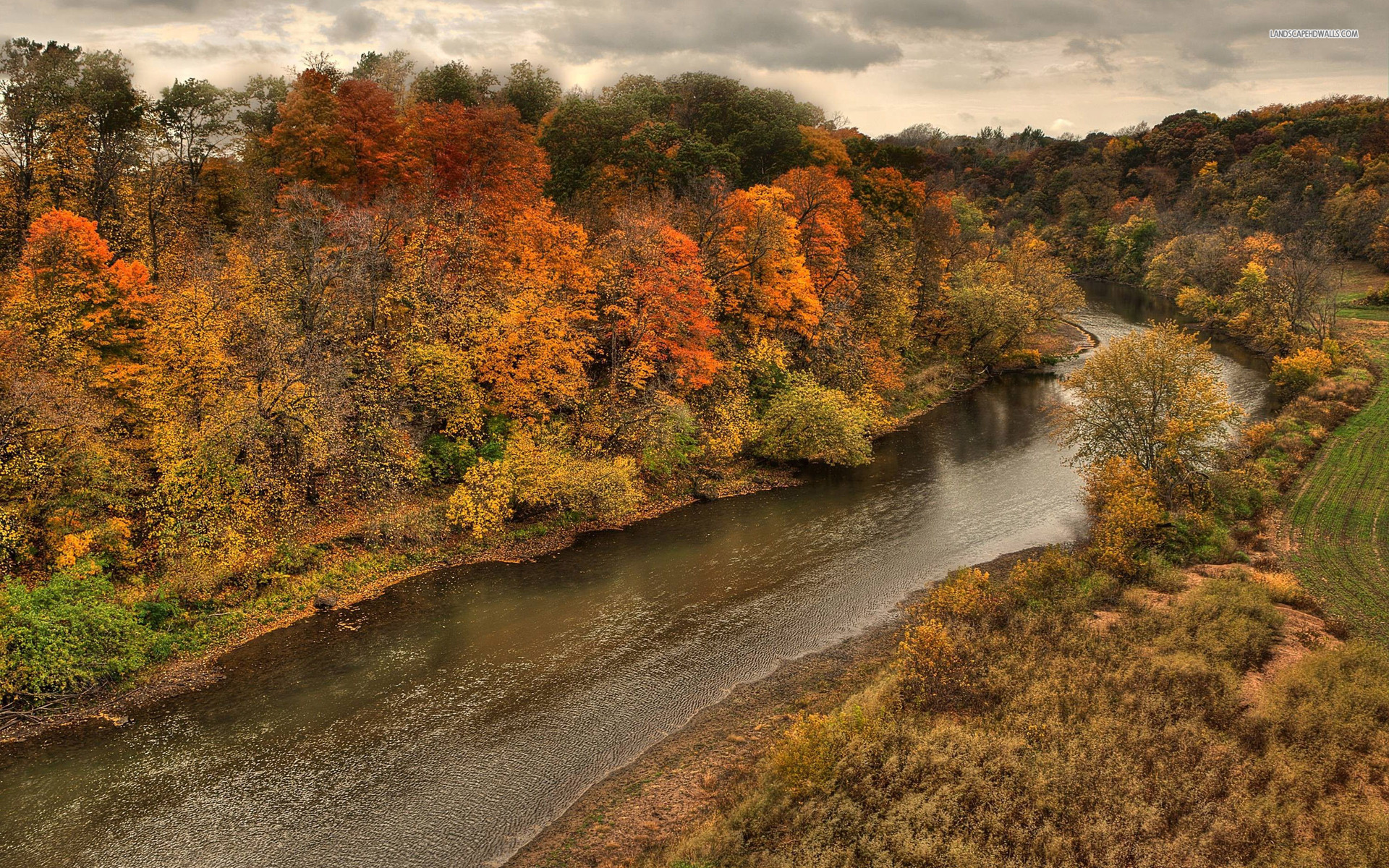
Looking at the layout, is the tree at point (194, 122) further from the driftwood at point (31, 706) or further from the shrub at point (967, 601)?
the shrub at point (967, 601)

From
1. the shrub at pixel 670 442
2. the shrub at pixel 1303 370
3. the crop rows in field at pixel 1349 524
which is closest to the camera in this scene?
the crop rows in field at pixel 1349 524

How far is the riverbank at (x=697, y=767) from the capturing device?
1562 centimetres

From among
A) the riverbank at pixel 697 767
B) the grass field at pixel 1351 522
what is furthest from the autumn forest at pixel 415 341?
the riverbank at pixel 697 767

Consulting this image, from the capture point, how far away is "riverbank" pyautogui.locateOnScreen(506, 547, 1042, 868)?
1562 cm

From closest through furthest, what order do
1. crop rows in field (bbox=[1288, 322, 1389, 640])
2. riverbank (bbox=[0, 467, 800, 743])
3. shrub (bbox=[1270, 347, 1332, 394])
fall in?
1. riverbank (bbox=[0, 467, 800, 743])
2. crop rows in field (bbox=[1288, 322, 1389, 640])
3. shrub (bbox=[1270, 347, 1332, 394])

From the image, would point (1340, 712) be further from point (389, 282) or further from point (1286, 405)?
point (1286, 405)

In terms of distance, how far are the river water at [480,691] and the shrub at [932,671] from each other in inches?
177

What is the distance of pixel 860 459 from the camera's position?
129 feet

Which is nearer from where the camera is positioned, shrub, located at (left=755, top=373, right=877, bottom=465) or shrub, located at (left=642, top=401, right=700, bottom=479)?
shrub, located at (left=642, top=401, right=700, bottom=479)

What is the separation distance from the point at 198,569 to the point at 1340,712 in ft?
103

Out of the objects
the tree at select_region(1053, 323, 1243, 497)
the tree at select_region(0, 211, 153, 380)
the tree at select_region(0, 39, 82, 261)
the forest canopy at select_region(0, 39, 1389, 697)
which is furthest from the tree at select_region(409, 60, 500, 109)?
the tree at select_region(1053, 323, 1243, 497)

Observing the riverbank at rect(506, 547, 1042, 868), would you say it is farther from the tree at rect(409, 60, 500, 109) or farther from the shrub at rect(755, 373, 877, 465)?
the tree at rect(409, 60, 500, 109)

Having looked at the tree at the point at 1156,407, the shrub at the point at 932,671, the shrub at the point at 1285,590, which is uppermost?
the tree at the point at 1156,407

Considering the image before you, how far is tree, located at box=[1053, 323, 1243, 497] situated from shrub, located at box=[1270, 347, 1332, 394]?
2358 centimetres
